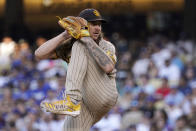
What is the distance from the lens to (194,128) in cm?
871

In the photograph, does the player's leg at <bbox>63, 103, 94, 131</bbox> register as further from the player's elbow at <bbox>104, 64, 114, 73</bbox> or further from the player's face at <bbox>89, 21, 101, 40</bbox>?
the player's face at <bbox>89, 21, 101, 40</bbox>

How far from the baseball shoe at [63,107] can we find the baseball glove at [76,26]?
596mm

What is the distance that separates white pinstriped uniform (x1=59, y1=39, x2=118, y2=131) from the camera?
5.33 m

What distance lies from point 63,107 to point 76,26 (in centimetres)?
76

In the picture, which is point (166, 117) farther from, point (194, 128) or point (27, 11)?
point (27, 11)

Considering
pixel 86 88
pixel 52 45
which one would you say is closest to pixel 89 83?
pixel 86 88

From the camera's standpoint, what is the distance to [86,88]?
5.47 meters

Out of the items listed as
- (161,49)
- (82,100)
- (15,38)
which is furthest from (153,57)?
(82,100)

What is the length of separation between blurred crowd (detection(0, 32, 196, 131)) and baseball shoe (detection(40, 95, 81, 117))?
3840 millimetres

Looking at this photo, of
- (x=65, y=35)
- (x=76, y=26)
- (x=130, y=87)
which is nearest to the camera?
(x=76, y=26)

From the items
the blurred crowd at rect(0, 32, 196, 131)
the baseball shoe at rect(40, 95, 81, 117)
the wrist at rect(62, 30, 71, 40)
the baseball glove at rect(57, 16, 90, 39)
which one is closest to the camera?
the baseball shoe at rect(40, 95, 81, 117)

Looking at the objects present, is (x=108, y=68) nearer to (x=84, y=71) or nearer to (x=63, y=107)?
(x=84, y=71)

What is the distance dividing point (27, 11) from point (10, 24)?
0.56m

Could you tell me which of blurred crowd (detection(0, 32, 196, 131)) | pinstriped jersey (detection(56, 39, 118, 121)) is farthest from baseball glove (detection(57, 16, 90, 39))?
blurred crowd (detection(0, 32, 196, 131))
